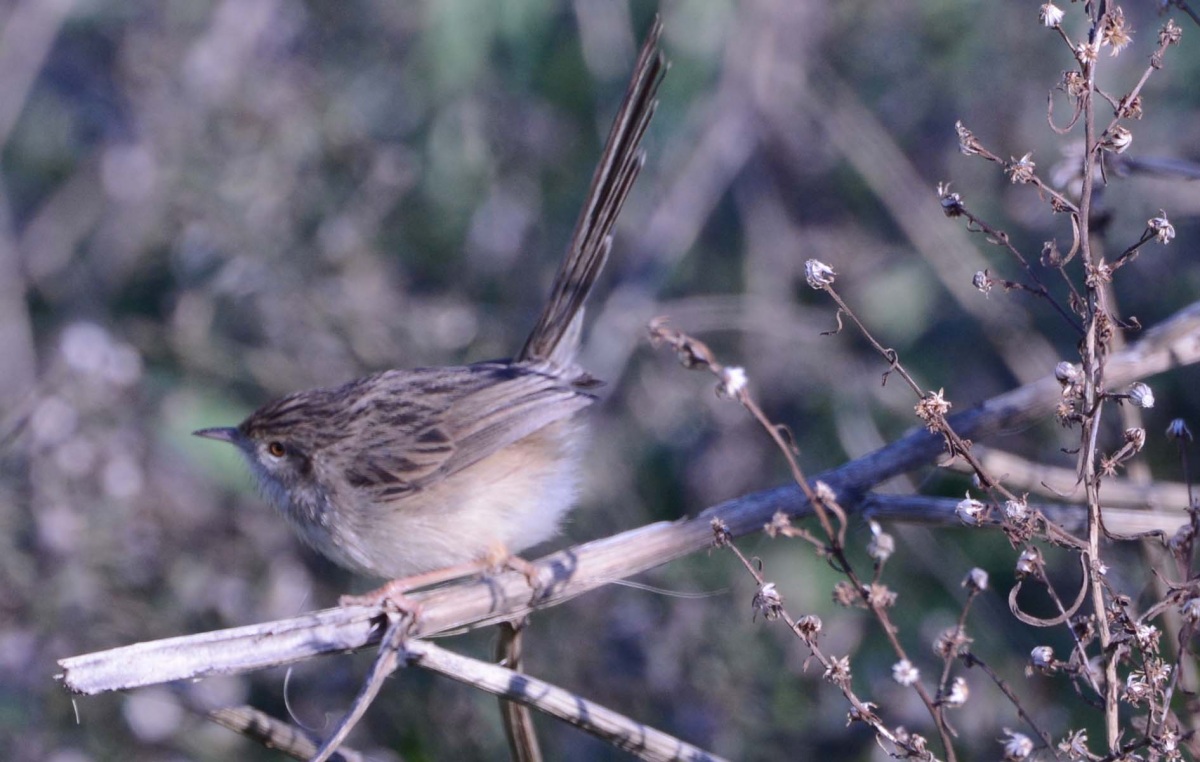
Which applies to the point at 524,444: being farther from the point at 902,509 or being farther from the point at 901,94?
the point at 901,94

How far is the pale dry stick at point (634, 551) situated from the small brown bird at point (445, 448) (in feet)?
1.91

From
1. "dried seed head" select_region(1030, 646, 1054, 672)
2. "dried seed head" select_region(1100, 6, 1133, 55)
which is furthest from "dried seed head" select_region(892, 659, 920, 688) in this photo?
"dried seed head" select_region(1100, 6, 1133, 55)

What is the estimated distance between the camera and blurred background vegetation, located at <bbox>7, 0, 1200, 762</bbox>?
498 cm

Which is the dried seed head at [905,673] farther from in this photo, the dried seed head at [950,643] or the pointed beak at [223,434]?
the pointed beak at [223,434]

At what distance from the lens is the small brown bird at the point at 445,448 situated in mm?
3924

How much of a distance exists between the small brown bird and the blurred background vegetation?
3.80 feet

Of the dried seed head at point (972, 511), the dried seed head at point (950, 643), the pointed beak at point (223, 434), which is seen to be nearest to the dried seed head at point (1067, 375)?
the dried seed head at point (972, 511)

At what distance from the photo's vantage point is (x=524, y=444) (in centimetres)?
425

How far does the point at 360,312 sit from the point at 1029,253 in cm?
351

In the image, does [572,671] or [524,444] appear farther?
[572,671]

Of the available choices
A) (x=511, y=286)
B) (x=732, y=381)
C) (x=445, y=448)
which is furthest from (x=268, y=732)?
(x=511, y=286)

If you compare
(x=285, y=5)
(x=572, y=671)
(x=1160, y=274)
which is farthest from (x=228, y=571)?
(x=1160, y=274)

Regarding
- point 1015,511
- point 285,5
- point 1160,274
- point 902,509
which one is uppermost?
point 285,5

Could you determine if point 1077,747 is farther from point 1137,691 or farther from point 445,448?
point 445,448
